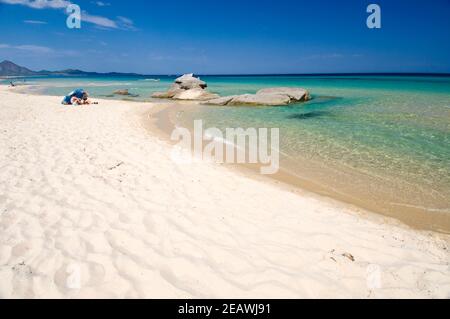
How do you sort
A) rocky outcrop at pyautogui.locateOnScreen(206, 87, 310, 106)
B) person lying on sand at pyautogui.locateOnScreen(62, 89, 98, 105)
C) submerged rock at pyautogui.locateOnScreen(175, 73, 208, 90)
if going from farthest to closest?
submerged rock at pyautogui.locateOnScreen(175, 73, 208, 90)
rocky outcrop at pyautogui.locateOnScreen(206, 87, 310, 106)
person lying on sand at pyautogui.locateOnScreen(62, 89, 98, 105)

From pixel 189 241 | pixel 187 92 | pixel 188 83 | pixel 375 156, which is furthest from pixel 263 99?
pixel 189 241

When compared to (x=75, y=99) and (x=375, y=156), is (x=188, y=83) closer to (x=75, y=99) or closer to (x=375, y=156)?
(x=75, y=99)

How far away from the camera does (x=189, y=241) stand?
12.6 feet

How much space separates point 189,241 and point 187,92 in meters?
24.0

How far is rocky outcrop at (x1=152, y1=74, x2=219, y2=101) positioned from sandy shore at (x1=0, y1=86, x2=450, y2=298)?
1984 cm

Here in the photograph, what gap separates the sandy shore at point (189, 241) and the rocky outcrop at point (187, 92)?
65.1 feet

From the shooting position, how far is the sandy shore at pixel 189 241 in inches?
120

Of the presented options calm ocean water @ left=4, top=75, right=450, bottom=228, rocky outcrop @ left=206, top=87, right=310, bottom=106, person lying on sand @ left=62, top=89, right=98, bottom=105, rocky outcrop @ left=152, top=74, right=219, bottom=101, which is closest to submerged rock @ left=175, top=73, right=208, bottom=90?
rocky outcrop @ left=152, top=74, right=219, bottom=101

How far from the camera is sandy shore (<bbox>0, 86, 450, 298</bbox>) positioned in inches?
120

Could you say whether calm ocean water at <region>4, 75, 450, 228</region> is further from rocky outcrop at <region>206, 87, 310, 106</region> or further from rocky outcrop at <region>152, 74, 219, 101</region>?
rocky outcrop at <region>152, 74, 219, 101</region>

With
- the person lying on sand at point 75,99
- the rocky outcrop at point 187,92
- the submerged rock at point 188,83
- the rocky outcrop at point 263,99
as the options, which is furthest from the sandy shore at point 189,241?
the submerged rock at point 188,83

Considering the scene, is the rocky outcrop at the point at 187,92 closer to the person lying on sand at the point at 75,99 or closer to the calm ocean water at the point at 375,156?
the person lying on sand at the point at 75,99
